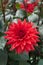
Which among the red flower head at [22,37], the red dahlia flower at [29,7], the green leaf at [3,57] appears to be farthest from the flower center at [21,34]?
the red dahlia flower at [29,7]

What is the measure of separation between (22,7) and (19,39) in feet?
1.10

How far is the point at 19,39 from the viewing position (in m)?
0.84

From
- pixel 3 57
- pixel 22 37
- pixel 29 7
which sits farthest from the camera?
pixel 29 7

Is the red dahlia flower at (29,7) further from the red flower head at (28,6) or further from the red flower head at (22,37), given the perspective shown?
the red flower head at (22,37)

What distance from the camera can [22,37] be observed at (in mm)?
858

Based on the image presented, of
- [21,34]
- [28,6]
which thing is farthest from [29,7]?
[21,34]

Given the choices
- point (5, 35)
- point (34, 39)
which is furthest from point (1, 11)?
point (34, 39)

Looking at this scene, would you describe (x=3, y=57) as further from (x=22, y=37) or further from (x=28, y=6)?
(x=28, y=6)

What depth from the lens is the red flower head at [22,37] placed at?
2.70 ft

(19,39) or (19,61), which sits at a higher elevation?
(19,39)

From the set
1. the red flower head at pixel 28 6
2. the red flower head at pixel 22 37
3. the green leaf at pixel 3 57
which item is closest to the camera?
the red flower head at pixel 22 37

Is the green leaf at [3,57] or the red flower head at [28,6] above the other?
the red flower head at [28,6]

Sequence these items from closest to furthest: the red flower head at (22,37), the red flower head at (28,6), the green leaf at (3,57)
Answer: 1. the red flower head at (22,37)
2. the green leaf at (3,57)
3. the red flower head at (28,6)

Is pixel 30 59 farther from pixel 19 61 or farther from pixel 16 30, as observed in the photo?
pixel 16 30
